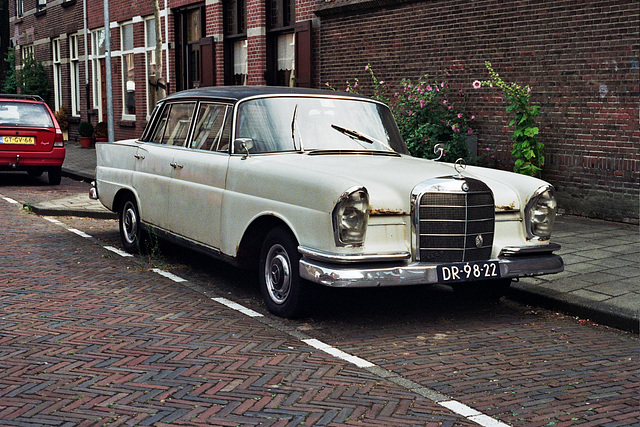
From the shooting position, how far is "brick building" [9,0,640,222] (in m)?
10.0

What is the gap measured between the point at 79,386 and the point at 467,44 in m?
9.36

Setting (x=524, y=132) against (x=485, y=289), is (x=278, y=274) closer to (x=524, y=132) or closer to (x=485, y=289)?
(x=485, y=289)

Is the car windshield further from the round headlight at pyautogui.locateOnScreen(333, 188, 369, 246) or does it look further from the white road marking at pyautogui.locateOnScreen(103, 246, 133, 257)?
the white road marking at pyautogui.locateOnScreen(103, 246, 133, 257)

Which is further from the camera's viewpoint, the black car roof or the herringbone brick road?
the black car roof

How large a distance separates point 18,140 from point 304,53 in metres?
5.72

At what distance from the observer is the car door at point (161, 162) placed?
7.50 meters

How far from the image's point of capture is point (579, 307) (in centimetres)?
611

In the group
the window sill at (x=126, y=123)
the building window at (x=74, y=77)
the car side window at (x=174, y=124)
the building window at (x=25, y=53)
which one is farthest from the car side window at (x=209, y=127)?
the building window at (x=25, y=53)

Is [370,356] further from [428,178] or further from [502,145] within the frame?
[502,145]

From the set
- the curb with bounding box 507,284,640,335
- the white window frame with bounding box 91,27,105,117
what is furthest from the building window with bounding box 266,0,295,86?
the curb with bounding box 507,284,640,335

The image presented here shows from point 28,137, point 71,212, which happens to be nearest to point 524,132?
point 71,212

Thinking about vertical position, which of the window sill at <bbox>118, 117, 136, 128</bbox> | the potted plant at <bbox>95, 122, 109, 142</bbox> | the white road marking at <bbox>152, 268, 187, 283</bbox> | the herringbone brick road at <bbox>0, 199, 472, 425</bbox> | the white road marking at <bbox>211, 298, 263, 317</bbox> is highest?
the window sill at <bbox>118, 117, 136, 128</bbox>

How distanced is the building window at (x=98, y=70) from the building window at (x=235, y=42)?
8.85 m

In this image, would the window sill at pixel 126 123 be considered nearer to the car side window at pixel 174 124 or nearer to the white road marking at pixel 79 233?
the white road marking at pixel 79 233
